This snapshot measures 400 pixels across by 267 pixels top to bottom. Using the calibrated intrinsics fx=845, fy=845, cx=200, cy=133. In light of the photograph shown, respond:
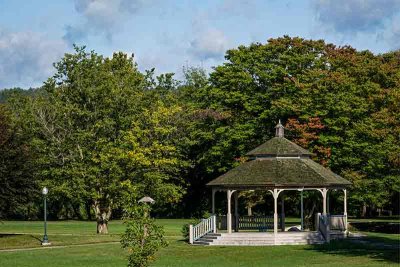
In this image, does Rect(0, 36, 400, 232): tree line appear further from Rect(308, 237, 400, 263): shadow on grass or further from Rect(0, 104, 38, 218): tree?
Rect(308, 237, 400, 263): shadow on grass

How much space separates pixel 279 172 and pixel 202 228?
5971 millimetres

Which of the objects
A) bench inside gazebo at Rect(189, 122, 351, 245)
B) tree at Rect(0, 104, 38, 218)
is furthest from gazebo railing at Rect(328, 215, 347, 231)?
tree at Rect(0, 104, 38, 218)

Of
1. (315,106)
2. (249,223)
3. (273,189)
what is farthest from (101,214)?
(315,106)

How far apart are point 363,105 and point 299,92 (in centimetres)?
532

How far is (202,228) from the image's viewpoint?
53.0m

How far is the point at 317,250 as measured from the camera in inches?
1764

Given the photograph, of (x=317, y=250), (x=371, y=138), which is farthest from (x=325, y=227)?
(x=371, y=138)

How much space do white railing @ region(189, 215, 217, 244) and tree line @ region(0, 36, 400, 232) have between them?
655 cm

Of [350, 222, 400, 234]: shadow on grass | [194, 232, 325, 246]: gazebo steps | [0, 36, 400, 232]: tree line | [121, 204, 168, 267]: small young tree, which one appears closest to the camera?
[121, 204, 168, 267]: small young tree

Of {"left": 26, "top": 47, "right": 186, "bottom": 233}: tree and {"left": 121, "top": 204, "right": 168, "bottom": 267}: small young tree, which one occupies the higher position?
{"left": 26, "top": 47, "right": 186, "bottom": 233}: tree

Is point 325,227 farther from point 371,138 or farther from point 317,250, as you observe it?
point 371,138

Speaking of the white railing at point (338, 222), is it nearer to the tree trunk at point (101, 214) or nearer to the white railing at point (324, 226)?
the white railing at point (324, 226)

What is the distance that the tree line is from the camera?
60812 mm

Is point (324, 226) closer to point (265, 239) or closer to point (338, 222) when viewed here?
point (338, 222)
